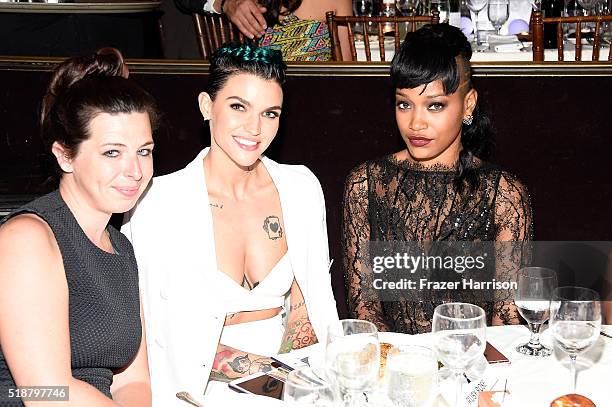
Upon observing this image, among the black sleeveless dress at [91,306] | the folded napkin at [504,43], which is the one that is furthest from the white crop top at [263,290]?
the folded napkin at [504,43]

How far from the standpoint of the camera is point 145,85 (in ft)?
12.1

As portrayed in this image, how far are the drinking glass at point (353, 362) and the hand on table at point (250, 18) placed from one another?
7.18 ft

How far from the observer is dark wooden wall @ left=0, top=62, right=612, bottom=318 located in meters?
3.60

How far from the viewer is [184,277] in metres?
2.61

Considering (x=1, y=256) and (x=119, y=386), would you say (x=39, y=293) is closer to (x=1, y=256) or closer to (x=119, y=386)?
(x=1, y=256)

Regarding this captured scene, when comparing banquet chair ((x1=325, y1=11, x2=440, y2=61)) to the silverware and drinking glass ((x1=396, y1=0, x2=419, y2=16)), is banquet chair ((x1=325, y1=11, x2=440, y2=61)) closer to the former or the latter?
drinking glass ((x1=396, y1=0, x2=419, y2=16))

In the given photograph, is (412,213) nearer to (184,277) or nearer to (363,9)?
(184,277)

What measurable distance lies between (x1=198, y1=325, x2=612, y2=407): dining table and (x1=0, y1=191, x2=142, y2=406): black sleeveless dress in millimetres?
359

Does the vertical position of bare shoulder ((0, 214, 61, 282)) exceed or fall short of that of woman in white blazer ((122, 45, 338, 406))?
it exceeds it

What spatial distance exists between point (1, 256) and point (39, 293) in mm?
117

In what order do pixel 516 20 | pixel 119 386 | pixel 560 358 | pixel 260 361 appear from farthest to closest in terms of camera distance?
pixel 516 20 → pixel 260 361 → pixel 119 386 → pixel 560 358

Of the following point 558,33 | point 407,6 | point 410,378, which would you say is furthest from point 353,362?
point 407,6

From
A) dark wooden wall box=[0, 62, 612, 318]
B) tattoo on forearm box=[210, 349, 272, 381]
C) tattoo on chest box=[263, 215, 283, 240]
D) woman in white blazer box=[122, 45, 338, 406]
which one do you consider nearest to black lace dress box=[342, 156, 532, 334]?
woman in white blazer box=[122, 45, 338, 406]

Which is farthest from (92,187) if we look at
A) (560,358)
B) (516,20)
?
(516,20)
